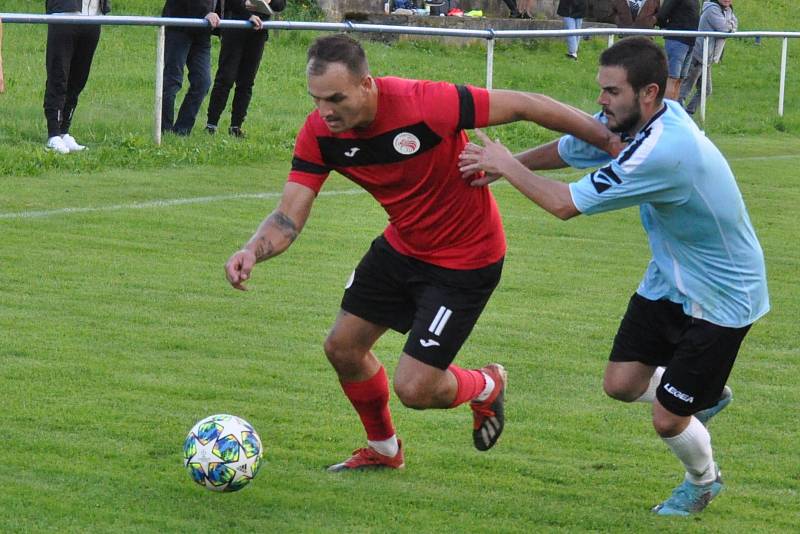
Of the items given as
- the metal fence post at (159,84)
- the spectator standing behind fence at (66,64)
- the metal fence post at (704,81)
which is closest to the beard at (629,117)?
the spectator standing behind fence at (66,64)

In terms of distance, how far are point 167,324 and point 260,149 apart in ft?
22.4

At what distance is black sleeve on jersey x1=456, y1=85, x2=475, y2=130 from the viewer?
5.74 meters

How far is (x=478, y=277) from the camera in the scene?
234 inches

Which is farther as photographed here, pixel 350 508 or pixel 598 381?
pixel 598 381

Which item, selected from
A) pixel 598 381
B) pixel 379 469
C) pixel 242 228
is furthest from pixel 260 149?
pixel 379 469

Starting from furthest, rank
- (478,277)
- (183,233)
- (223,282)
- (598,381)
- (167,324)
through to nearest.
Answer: (183,233) < (223,282) < (167,324) < (598,381) < (478,277)

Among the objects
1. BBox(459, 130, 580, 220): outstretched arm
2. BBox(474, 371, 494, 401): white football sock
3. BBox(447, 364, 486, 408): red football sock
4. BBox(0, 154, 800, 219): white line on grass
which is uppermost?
BBox(459, 130, 580, 220): outstretched arm

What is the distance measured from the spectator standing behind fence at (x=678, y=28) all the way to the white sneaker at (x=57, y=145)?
8.76 m

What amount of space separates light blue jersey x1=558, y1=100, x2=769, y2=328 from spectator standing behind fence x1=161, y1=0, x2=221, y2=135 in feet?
30.3

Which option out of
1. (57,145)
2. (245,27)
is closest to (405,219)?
(57,145)

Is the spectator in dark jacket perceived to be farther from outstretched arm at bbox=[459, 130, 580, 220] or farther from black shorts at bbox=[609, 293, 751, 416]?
black shorts at bbox=[609, 293, 751, 416]

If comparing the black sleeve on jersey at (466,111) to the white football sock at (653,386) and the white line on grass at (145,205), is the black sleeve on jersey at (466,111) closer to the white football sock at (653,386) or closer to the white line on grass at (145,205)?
the white football sock at (653,386)

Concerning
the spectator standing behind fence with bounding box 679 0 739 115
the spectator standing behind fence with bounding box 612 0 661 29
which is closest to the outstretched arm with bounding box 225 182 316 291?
the spectator standing behind fence with bounding box 679 0 739 115

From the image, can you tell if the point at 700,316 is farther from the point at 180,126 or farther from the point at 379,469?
the point at 180,126
